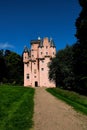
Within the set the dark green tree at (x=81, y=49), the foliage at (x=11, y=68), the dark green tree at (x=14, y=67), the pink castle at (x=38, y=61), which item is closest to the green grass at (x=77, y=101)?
the dark green tree at (x=81, y=49)

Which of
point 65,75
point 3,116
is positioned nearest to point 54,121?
point 3,116

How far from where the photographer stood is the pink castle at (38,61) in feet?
273

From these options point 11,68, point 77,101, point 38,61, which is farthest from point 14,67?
point 77,101

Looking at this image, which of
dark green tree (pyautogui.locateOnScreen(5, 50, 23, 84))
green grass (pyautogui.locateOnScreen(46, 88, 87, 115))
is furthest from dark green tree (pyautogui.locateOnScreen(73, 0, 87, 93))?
dark green tree (pyautogui.locateOnScreen(5, 50, 23, 84))

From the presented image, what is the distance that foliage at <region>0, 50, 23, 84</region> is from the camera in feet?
279

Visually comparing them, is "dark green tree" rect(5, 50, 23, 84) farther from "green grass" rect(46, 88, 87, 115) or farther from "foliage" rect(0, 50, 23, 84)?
"green grass" rect(46, 88, 87, 115)

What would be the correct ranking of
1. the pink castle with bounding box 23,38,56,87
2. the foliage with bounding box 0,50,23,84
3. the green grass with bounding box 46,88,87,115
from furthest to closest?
the foliage with bounding box 0,50,23,84, the pink castle with bounding box 23,38,56,87, the green grass with bounding box 46,88,87,115

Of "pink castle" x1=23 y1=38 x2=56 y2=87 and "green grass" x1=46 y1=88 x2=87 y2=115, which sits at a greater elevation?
"pink castle" x1=23 y1=38 x2=56 y2=87

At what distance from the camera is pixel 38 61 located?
86.4m

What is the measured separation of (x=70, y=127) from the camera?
11297 mm

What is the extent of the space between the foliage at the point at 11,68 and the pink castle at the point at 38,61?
6.58 meters

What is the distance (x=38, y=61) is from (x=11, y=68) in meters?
13.2

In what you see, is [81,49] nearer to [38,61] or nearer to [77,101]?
[77,101]

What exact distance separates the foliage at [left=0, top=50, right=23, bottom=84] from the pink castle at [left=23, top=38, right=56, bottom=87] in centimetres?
658
